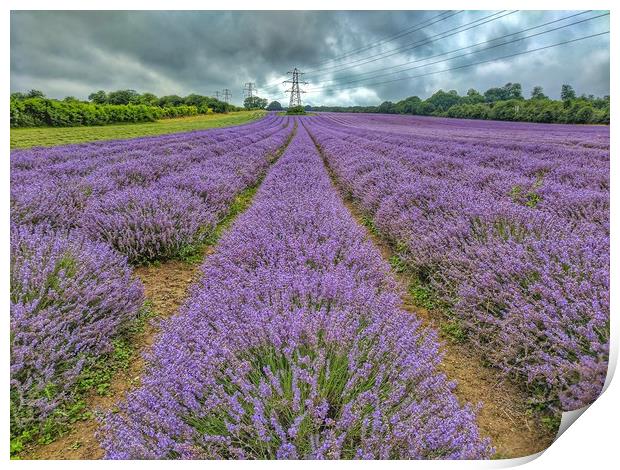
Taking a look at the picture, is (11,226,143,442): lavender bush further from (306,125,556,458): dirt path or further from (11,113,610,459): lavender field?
(306,125,556,458): dirt path

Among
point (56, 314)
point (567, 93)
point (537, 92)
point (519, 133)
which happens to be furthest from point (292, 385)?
point (519, 133)

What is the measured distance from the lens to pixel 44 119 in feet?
6.76

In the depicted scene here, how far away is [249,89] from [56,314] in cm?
212

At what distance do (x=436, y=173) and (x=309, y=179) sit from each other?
2.08 meters

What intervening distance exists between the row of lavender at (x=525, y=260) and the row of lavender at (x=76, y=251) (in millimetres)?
2012

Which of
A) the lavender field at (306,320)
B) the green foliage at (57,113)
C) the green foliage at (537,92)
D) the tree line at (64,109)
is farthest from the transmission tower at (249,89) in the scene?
the green foliage at (537,92)

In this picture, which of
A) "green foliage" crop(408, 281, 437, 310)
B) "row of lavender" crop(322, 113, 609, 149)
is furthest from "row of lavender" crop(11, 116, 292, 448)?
"row of lavender" crop(322, 113, 609, 149)

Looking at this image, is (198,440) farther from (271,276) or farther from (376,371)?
(271,276)

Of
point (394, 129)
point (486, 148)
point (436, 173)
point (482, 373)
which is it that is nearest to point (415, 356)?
point (482, 373)

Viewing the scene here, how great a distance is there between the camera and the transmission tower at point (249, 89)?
8.17 ft

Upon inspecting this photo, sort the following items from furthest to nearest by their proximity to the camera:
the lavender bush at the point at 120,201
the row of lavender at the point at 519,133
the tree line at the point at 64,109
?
the row of lavender at the point at 519,133
the lavender bush at the point at 120,201
the tree line at the point at 64,109

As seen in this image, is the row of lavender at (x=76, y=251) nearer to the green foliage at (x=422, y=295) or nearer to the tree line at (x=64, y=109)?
the tree line at (x=64, y=109)

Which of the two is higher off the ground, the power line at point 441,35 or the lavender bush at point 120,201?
the power line at point 441,35

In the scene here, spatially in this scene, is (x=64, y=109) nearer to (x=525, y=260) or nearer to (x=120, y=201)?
(x=120, y=201)
